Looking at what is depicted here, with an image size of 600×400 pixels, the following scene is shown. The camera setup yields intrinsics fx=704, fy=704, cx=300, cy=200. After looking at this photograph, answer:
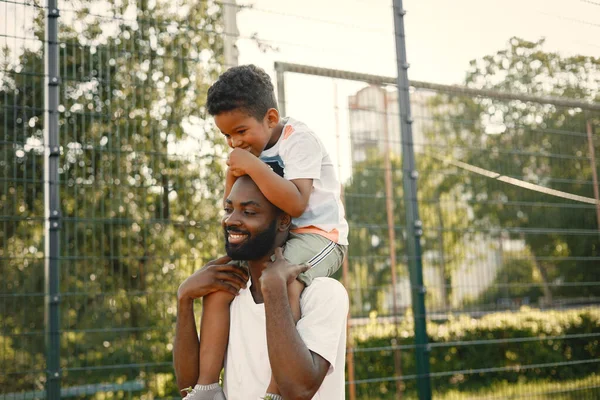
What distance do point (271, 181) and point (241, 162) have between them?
0.13 meters

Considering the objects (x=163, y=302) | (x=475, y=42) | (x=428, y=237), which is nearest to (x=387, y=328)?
(x=428, y=237)

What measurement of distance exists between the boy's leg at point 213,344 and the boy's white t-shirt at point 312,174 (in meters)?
0.39

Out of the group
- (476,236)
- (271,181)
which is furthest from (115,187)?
(476,236)

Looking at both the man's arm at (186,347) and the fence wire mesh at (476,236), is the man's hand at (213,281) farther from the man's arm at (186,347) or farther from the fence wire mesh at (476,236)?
the fence wire mesh at (476,236)

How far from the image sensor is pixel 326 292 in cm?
211

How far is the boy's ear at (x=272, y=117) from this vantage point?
2.49 meters

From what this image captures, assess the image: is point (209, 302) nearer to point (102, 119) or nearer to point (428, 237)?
point (102, 119)

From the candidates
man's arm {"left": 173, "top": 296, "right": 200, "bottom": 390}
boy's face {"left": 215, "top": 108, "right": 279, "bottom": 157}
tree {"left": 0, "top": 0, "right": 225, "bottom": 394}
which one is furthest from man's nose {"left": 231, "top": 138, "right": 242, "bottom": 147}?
tree {"left": 0, "top": 0, "right": 225, "bottom": 394}

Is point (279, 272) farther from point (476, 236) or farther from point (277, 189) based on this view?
point (476, 236)

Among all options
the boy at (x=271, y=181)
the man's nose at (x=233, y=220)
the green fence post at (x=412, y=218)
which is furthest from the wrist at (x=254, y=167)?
the green fence post at (x=412, y=218)

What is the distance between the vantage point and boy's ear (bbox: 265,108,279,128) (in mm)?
2486

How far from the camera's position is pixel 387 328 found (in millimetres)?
5289

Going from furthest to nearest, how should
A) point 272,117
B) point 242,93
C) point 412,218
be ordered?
1. point 412,218
2. point 272,117
3. point 242,93

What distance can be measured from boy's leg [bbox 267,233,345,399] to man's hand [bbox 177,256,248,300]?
172 millimetres
